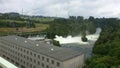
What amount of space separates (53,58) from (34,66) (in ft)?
21.5

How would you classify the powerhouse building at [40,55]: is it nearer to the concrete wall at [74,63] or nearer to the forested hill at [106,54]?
the concrete wall at [74,63]

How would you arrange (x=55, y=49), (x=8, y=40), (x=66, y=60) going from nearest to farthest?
1. (x=66, y=60)
2. (x=55, y=49)
3. (x=8, y=40)

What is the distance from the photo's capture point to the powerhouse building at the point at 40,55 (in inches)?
1177

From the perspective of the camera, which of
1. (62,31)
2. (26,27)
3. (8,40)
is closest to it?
(8,40)

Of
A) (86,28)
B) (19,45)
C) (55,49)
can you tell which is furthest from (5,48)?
(86,28)

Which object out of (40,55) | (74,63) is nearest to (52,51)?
(40,55)

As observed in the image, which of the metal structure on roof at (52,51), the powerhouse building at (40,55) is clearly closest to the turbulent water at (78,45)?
the metal structure on roof at (52,51)

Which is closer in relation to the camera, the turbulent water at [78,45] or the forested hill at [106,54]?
the forested hill at [106,54]

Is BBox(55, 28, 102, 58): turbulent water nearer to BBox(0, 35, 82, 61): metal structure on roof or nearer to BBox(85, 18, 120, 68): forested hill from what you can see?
BBox(85, 18, 120, 68): forested hill

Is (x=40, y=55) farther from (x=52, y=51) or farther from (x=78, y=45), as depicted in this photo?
(x=78, y=45)

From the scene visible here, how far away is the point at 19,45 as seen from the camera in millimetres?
39469

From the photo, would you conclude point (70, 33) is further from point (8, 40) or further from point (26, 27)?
point (8, 40)

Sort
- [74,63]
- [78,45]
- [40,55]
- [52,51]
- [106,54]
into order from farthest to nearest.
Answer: [78,45]
[106,54]
[40,55]
[52,51]
[74,63]

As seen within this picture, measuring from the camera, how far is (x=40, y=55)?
108 feet
